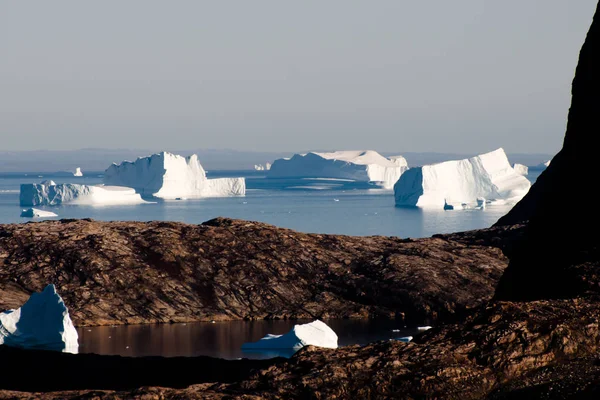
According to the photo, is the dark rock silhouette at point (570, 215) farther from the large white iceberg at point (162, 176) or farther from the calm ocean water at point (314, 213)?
the large white iceberg at point (162, 176)

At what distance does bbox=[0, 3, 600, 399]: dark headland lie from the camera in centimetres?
1159

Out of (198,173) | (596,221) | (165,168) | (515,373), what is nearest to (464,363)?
(515,373)

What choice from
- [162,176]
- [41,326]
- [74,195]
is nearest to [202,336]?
[41,326]

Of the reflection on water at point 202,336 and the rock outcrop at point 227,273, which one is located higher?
the rock outcrop at point 227,273

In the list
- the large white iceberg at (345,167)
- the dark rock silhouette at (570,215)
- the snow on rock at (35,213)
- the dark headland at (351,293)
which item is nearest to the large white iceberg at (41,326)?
the dark headland at (351,293)

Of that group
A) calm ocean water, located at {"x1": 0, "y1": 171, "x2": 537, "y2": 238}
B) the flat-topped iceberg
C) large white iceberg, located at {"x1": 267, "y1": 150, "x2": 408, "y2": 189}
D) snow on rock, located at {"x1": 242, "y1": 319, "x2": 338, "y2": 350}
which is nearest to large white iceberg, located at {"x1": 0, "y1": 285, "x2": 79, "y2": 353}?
snow on rock, located at {"x1": 242, "y1": 319, "x2": 338, "y2": 350}

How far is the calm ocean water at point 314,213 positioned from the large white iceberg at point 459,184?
1.34 metres

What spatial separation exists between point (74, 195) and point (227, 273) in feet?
293

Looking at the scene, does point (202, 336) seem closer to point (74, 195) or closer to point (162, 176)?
point (74, 195)

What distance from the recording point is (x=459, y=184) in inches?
4227

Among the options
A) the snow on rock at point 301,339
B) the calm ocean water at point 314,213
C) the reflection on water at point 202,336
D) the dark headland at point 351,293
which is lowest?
the calm ocean water at point 314,213

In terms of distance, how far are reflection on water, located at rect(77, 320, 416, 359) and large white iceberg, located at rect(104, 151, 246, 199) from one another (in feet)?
295

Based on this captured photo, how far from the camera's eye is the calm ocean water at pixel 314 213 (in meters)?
93.2

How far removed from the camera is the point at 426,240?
31.5m
